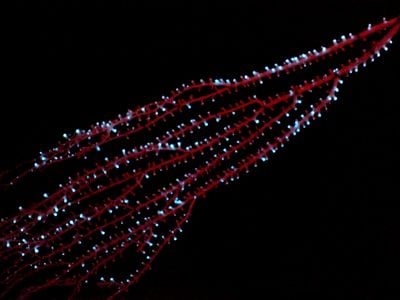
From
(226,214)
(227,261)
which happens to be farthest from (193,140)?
(227,261)

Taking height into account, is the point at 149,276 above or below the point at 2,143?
below

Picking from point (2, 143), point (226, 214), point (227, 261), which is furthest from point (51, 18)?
point (227, 261)

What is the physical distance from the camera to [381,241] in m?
3.39

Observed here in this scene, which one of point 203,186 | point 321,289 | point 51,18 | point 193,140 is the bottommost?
point 321,289

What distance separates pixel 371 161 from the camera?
3.27 metres

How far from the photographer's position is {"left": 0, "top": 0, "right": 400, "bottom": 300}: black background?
3.00m

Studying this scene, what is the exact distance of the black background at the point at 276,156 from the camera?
3002mm

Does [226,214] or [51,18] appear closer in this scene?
[51,18]

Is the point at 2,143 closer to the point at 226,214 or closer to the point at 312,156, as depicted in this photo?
the point at 226,214

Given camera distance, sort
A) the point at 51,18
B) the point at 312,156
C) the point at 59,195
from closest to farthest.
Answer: the point at 51,18 → the point at 312,156 → the point at 59,195

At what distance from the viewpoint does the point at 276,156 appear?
136 inches

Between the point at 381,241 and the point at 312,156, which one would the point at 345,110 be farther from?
the point at 381,241

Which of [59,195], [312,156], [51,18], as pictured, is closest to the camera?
[51,18]

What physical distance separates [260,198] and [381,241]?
0.85 m
